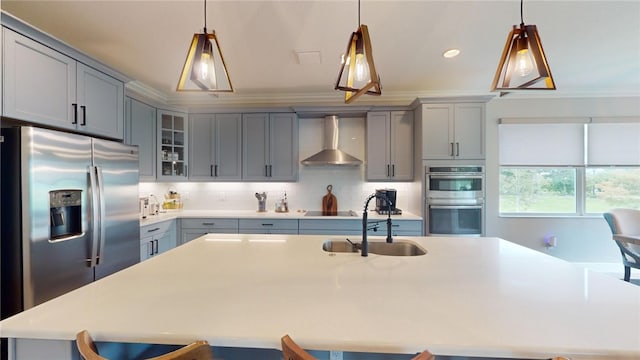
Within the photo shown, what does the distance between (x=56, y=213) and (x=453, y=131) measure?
12.6 feet

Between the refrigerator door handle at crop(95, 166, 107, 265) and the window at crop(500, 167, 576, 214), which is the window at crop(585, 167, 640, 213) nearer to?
the window at crop(500, 167, 576, 214)

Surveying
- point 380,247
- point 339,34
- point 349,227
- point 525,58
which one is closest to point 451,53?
point 339,34

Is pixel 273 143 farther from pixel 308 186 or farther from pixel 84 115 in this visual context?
pixel 84 115

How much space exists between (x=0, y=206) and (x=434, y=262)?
2.57m

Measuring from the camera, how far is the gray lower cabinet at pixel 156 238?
9.31ft

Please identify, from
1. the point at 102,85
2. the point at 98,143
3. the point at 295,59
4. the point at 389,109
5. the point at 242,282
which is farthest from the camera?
the point at 389,109

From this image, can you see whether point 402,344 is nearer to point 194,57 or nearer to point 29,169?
point 194,57

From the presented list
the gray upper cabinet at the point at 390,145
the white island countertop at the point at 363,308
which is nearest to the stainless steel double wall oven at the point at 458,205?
the gray upper cabinet at the point at 390,145

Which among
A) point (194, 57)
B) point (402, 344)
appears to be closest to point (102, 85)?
point (194, 57)

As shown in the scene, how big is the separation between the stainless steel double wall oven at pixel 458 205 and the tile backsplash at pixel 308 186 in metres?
0.67

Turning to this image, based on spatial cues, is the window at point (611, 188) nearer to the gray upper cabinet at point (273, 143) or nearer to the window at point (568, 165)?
the window at point (568, 165)

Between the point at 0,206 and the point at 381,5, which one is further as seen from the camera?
the point at 381,5

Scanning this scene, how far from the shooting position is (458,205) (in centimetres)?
319

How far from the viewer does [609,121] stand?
360 centimetres
